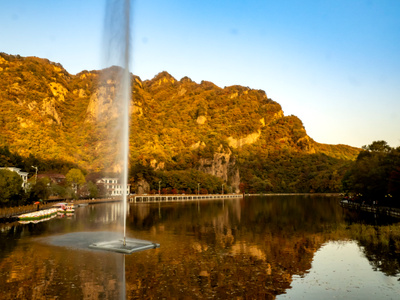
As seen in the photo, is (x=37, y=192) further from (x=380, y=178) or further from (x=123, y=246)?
(x=380, y=178)

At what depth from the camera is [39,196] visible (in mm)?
76500

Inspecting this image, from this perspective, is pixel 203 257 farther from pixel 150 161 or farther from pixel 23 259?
pixel 150 161

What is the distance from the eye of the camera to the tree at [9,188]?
5606 cm

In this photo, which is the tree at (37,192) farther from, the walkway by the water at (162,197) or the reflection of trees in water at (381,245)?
the reflection of trees in water at (381,245)

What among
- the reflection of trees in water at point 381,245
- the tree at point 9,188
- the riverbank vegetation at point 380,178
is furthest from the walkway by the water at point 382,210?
the tree at point 9,188

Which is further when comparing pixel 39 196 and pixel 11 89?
pixel 11 89

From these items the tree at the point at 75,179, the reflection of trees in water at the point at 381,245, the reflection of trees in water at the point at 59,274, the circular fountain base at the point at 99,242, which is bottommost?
the reflection of trees in water at the point at 381,245

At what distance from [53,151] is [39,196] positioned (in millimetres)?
83718

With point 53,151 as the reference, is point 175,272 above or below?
below

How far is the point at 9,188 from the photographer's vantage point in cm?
5759

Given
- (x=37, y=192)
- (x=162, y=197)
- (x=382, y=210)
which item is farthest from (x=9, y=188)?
(x=162, y=197)

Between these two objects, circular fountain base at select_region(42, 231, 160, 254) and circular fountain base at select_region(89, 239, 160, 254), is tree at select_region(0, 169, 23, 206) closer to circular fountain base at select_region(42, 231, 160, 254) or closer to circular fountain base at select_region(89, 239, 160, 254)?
circular fountain base at select_region(42, 231, 160, 254)

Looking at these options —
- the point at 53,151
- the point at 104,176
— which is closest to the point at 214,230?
the point at 104,176

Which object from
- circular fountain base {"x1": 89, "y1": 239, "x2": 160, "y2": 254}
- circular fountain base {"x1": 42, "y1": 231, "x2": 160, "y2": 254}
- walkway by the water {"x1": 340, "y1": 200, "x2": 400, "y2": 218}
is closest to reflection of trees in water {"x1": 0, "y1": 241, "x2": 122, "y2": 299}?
circular fountain base {"x1": 89, "y1": 239, "x2": 160, "y2": 254}
